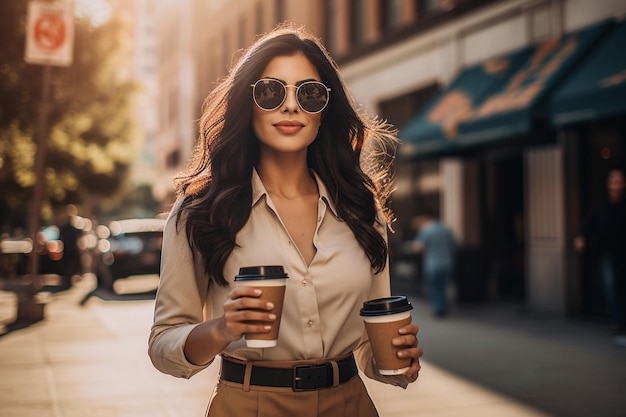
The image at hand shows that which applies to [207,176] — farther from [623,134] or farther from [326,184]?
[623,134]

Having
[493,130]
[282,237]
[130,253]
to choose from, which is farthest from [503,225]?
[282,237]

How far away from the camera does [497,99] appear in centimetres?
1238

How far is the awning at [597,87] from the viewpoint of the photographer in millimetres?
9656

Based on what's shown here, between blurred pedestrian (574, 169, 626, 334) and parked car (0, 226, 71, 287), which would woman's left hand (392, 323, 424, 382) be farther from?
parked car (0, 226, 71, 287)

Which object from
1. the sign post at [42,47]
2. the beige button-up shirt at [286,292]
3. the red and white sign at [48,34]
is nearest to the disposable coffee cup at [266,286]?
the beige button-up shirt at [286,292]

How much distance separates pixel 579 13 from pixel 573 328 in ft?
16.5

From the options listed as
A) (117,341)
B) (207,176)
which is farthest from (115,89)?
(207,176)

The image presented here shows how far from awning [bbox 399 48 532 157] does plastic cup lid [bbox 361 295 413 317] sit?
1120cm

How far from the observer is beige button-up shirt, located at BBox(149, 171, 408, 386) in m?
2.15

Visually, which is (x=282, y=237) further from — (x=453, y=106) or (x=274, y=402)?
(x=453, y=106)

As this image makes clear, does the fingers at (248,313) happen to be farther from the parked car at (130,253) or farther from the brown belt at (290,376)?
the parked car at (130,253)

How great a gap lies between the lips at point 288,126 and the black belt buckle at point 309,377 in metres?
0.74

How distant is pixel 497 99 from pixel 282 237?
1077cm

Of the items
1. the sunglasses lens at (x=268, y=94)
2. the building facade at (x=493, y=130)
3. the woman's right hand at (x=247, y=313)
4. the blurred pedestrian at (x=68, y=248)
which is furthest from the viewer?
the blurred pedestrian at (x=68, y=248)
